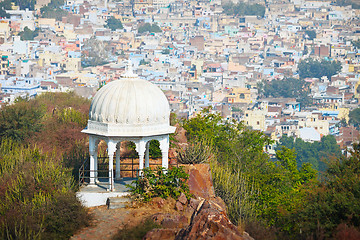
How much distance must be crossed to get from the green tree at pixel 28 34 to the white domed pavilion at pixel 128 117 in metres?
104

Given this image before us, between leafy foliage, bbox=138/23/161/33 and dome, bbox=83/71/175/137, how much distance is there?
121745mm

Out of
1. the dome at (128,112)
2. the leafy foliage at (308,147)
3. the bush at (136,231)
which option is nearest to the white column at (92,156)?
the dome at (128,112)

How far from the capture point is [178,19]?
5650 inches

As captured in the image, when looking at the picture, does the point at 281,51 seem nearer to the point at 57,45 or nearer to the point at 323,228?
the point at 57,45

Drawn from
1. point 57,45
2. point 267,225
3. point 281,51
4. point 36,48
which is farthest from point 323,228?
point 281,51

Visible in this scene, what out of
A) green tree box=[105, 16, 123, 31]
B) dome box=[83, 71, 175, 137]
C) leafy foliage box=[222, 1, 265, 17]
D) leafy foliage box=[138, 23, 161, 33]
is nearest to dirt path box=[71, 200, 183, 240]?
dome box=[83, 71, 175, 137]

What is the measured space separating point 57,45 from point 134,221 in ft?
328

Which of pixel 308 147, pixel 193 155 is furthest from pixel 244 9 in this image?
pixel 193 155

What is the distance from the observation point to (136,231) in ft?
31.5

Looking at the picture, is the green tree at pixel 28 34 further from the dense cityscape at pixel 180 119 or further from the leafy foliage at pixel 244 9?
the leafy foliage at pixel 244 9

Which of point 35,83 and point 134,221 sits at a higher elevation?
point 134,221

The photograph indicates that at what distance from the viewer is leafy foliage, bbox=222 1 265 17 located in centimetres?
15238

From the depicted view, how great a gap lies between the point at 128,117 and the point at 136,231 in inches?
95.2

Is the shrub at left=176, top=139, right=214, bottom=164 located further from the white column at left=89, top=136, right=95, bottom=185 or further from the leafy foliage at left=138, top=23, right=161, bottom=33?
the leafy foliage at left=138, top=23, right=161, bottom=33
